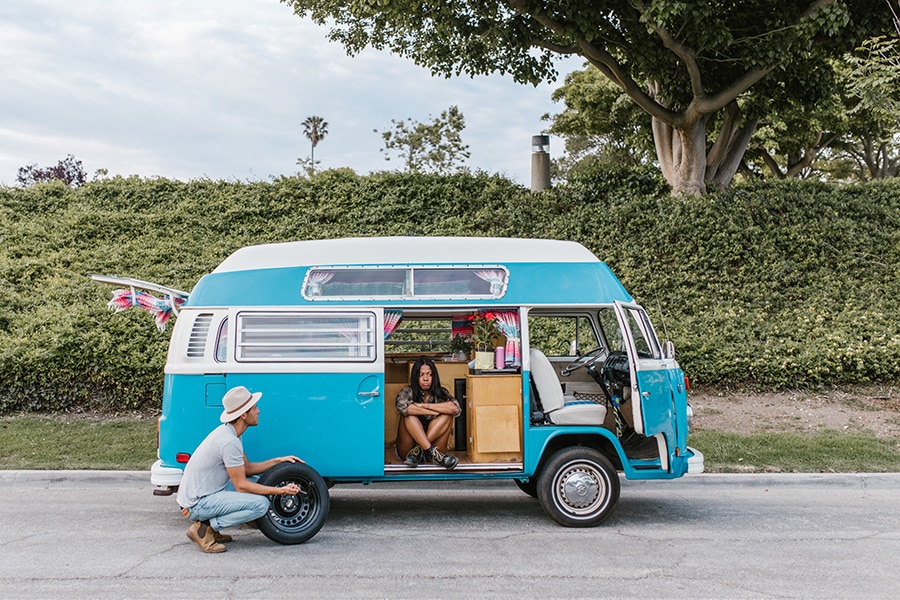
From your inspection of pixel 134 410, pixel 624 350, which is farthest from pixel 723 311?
pixel 134 410

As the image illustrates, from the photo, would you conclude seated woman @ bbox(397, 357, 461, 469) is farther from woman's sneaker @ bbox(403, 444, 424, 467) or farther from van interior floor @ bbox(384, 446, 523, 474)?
van interior floor @ bbox(384, 446, 523, 474)

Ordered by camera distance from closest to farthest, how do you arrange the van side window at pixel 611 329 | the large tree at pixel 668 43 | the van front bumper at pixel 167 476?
1. the van front bumper at pixel 167 476
2. the van side window at pixel 611 329
3. the large tree at pixel 668 43

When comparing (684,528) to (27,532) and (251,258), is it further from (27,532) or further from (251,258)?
(27,532)

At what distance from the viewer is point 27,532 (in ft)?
25.7

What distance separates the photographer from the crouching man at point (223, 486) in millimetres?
7168

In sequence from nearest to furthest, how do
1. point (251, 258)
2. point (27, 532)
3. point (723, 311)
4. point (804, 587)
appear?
1. point (804, 587)
2. point (27, 532)
3. point (251, 258)
4. point (723, 311)

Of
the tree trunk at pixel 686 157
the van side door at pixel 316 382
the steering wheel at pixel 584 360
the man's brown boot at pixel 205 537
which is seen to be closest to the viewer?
the man's brown boot at pixel 205 537

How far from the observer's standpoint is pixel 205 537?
23.5 ft

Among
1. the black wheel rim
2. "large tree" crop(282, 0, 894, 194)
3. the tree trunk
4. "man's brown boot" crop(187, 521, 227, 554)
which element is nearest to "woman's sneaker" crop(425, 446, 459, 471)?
the black wheel rim

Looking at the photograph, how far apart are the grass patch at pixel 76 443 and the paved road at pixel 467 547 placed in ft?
2.13

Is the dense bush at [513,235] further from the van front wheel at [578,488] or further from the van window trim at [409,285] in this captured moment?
the van front wheel at [578,488]

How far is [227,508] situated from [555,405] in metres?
3.16

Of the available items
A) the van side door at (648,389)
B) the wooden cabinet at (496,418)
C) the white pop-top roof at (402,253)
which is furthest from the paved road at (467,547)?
the white pop-top roof at (402,253)

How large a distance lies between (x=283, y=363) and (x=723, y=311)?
433 inches
